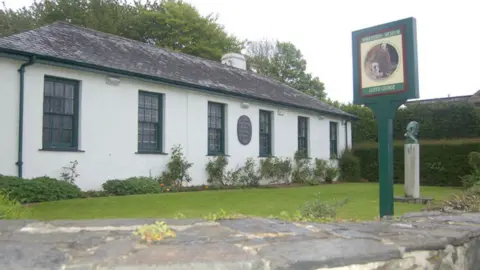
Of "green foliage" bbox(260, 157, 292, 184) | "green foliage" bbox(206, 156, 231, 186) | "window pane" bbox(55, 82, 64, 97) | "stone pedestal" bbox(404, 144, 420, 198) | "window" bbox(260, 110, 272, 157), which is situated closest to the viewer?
"stone pedestal" bbox(404, 144, 420, 198)

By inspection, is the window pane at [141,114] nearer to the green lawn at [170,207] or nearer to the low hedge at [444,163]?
the green lawn at [170,207]

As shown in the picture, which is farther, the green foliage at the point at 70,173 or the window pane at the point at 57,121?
the window pane at the point at 57,121

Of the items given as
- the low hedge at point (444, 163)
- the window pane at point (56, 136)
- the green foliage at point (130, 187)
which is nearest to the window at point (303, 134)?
the low hedge at point (444, 163)

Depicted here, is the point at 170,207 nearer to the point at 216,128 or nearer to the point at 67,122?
the point at 67,122

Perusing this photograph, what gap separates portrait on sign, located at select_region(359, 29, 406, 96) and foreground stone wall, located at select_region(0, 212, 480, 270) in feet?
13.6

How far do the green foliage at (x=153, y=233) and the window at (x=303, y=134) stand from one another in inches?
739

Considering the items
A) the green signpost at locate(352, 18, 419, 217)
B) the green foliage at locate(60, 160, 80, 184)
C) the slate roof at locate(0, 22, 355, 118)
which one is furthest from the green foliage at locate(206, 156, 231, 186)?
the green signpost at locate(352, 18, 419, 217)

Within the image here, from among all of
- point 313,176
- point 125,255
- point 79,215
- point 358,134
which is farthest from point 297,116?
point 125,255

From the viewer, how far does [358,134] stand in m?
30.1

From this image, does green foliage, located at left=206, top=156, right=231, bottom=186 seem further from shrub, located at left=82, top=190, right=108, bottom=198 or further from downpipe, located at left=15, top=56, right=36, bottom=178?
downpipe, located at left=15, top=56, right=36, bottom=178

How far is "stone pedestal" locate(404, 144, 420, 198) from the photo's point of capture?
11.3 m

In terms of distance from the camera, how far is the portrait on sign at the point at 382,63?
6.95 metres

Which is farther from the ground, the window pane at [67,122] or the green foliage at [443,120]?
the green foliage at [443,120]

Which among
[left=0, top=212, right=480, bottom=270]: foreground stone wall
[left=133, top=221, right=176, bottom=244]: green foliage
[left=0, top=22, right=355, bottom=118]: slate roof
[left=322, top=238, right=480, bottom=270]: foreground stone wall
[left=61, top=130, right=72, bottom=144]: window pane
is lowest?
[left=322, top=238, right=480, bottom=270]: foreground stone wall
